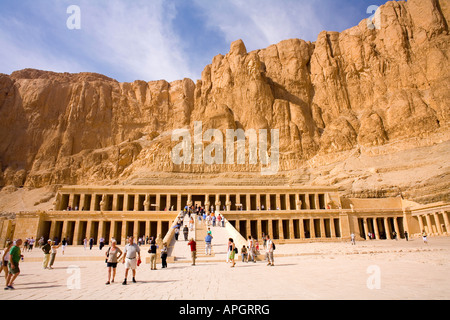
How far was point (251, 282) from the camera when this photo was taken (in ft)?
30.6

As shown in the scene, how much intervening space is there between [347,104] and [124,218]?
64.1 m

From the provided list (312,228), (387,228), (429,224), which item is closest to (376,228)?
(387,228)

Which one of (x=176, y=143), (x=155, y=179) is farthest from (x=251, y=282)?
(x=176, y=143)

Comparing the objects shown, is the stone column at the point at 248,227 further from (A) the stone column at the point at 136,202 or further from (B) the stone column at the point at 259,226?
(A) the stone column at the point at 136,202

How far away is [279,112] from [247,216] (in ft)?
150

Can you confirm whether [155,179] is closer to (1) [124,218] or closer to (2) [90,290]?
(1) [124,218]

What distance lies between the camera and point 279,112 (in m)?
76.6

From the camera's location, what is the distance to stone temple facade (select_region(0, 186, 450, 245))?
35.8 meters

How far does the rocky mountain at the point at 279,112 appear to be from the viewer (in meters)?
59.2

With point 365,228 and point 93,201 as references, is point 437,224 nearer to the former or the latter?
point 365,228

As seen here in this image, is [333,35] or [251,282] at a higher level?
[333,35]

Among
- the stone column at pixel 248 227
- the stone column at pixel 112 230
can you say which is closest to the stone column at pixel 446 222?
the stone column at pixel 248 227

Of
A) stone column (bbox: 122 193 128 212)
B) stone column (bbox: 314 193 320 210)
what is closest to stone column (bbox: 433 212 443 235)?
stone column (bbox: 314 193 320 210)

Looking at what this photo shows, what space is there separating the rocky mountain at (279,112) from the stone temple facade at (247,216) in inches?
268
